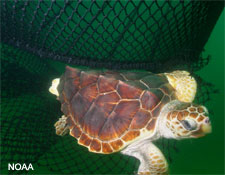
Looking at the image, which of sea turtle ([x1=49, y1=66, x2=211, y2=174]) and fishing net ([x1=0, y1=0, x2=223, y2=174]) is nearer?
sea turtle ([x1=49, y1=66, x2=211, y2=174])

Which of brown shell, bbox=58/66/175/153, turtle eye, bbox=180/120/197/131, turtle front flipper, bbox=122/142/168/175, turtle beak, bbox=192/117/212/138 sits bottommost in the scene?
turtle front flipper, bbox=122/142/168/175

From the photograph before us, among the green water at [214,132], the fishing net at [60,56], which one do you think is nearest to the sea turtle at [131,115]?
the fishing net at [60,56]

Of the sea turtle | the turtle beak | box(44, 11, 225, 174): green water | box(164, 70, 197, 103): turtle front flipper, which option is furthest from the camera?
box(44, 11, 225, 174): green water

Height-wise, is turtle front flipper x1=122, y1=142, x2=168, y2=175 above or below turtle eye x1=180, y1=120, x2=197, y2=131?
below

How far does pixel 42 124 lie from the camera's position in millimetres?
1974

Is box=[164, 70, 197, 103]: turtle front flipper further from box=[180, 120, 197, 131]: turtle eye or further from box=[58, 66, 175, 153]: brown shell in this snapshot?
box=[180, 120, 197, 131]: turtle eye

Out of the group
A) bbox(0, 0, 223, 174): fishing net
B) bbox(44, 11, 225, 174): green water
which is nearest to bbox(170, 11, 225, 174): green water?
bbox(44, 11, 225, 174): green water

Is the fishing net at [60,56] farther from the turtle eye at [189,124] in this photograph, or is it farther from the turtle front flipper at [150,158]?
the turtle eye at [189,124]

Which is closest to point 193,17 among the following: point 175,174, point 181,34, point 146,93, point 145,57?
point 181,34

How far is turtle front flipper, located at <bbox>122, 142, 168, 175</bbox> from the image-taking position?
4.26ft

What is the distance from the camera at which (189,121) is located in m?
1.14

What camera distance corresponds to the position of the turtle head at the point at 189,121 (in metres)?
1.11

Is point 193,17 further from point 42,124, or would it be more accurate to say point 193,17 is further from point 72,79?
point 42,124

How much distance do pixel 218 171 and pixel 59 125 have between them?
3.29 meters
